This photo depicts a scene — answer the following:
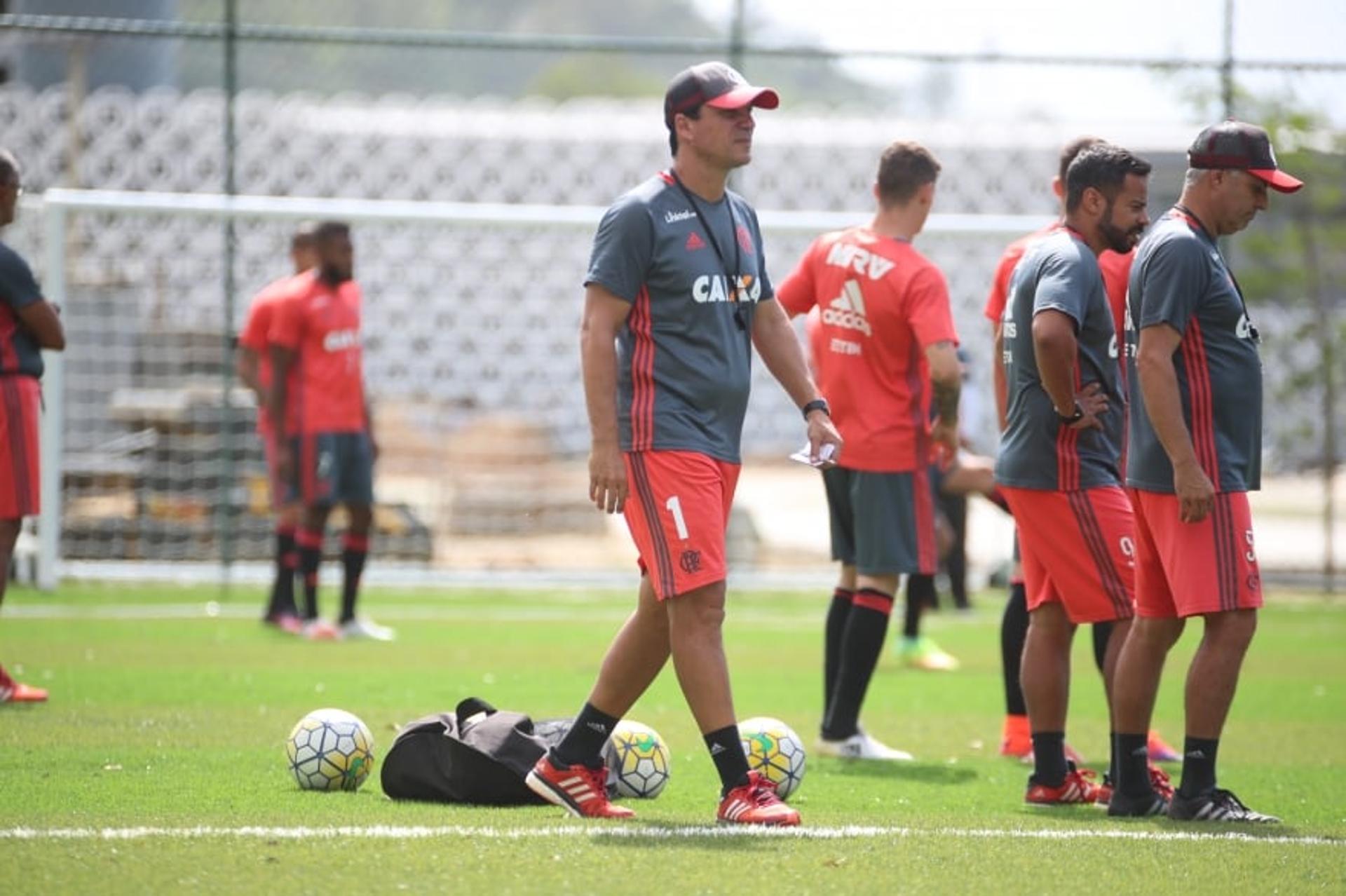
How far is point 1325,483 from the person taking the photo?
16703 millimetres

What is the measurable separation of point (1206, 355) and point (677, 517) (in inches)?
73.7

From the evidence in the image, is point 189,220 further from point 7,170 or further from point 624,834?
point 624,834

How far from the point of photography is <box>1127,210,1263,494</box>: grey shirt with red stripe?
6.75 m

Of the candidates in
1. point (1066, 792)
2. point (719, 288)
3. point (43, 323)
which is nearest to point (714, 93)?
point (719, 288)

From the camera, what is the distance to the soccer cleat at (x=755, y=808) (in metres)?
6.33

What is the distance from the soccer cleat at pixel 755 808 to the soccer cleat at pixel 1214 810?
1381mm

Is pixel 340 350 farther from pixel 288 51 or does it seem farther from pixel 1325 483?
pixel 288 51

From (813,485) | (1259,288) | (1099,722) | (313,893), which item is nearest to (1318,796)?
(1099,722)

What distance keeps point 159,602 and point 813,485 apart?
11.4 metres

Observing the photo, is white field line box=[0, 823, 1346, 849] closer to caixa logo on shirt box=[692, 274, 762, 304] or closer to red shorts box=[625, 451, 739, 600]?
red shorts box=[625, 451, 739, 600]

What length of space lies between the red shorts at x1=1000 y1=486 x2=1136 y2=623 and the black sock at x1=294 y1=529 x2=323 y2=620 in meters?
6.72

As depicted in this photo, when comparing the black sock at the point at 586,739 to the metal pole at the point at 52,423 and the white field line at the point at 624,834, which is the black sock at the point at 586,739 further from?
the metal pole at the point at 52,423

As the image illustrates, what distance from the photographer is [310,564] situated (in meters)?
13.2

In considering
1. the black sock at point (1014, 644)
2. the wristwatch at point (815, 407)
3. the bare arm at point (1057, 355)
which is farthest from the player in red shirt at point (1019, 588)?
the wristwatch at point (815, 407)
